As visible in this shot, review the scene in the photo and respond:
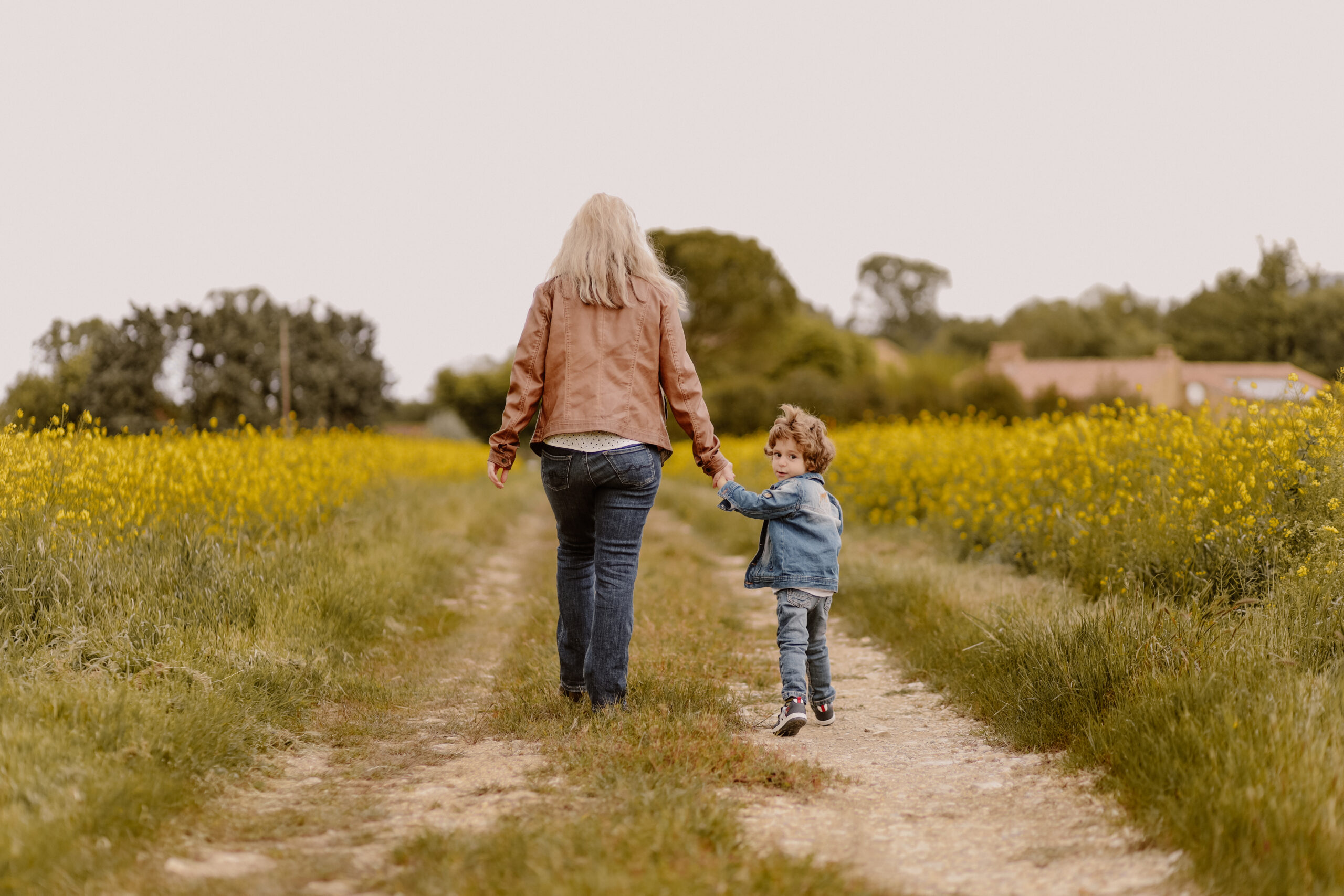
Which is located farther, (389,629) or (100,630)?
(389,629)

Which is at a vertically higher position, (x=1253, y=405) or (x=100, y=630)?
(x=1253, y=405)

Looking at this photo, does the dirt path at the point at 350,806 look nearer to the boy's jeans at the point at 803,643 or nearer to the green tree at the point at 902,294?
the boy's jeans at the point at 803,643

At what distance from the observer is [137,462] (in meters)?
6.20

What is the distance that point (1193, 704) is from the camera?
11.0 feet

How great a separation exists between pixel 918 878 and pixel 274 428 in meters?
9.93

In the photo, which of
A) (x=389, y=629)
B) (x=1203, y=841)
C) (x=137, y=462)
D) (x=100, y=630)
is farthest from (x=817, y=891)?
(x=137, y=462)

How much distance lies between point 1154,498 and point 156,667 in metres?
5.67

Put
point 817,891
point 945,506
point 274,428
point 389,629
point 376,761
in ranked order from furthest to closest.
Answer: point 274,428 → point 945,506 → point 389,629 → point 376,761 → point 817,891

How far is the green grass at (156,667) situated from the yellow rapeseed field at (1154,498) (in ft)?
13.7

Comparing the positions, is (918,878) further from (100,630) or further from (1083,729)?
(100,630)

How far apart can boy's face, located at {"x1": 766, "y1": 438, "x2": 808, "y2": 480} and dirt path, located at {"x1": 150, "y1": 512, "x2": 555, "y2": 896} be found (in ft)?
5.16

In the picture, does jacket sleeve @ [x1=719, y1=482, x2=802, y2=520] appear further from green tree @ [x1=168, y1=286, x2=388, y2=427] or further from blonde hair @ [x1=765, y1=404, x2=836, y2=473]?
green tree @ [x1=168, y1=286, x2=388, y2=427]

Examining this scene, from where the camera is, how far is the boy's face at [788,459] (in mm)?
4297

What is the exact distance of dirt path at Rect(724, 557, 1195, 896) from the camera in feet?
8.81
